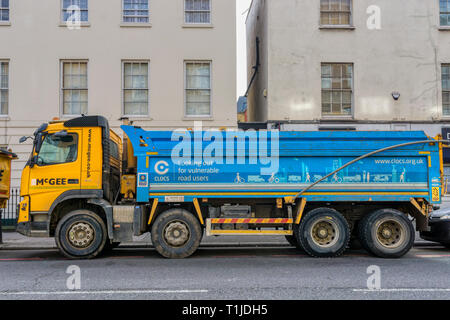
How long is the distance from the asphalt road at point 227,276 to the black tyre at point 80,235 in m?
0.25

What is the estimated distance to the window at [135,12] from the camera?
54.4 ft

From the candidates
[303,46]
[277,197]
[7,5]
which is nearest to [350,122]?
[303,46]

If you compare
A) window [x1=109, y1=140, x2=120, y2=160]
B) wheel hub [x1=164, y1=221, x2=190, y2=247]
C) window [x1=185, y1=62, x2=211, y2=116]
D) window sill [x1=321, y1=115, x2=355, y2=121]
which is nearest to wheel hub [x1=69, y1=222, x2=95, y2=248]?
wheel hub [x1=164, y1=221, x2=190, y2=247]

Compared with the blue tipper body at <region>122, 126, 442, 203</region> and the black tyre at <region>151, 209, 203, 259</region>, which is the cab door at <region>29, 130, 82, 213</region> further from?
the black tyre at <region>151, 209, 203, 259</region>

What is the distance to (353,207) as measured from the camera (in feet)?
31.1

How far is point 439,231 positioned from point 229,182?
5.09 meters

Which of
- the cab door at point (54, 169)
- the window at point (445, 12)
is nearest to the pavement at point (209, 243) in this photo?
the cab door at point (54, 169)

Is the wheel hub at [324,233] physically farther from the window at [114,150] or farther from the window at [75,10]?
the window at [75,10]

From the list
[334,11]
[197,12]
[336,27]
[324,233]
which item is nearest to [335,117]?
[336,27]

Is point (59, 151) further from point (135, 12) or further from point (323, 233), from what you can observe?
point (135, 12)

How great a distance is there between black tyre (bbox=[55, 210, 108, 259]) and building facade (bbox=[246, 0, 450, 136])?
9.22 meters

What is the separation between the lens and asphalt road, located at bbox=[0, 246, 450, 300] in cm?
599

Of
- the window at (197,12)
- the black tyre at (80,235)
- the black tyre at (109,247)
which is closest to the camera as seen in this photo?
the black tyre at (80,235)

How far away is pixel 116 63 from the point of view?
645 inches
